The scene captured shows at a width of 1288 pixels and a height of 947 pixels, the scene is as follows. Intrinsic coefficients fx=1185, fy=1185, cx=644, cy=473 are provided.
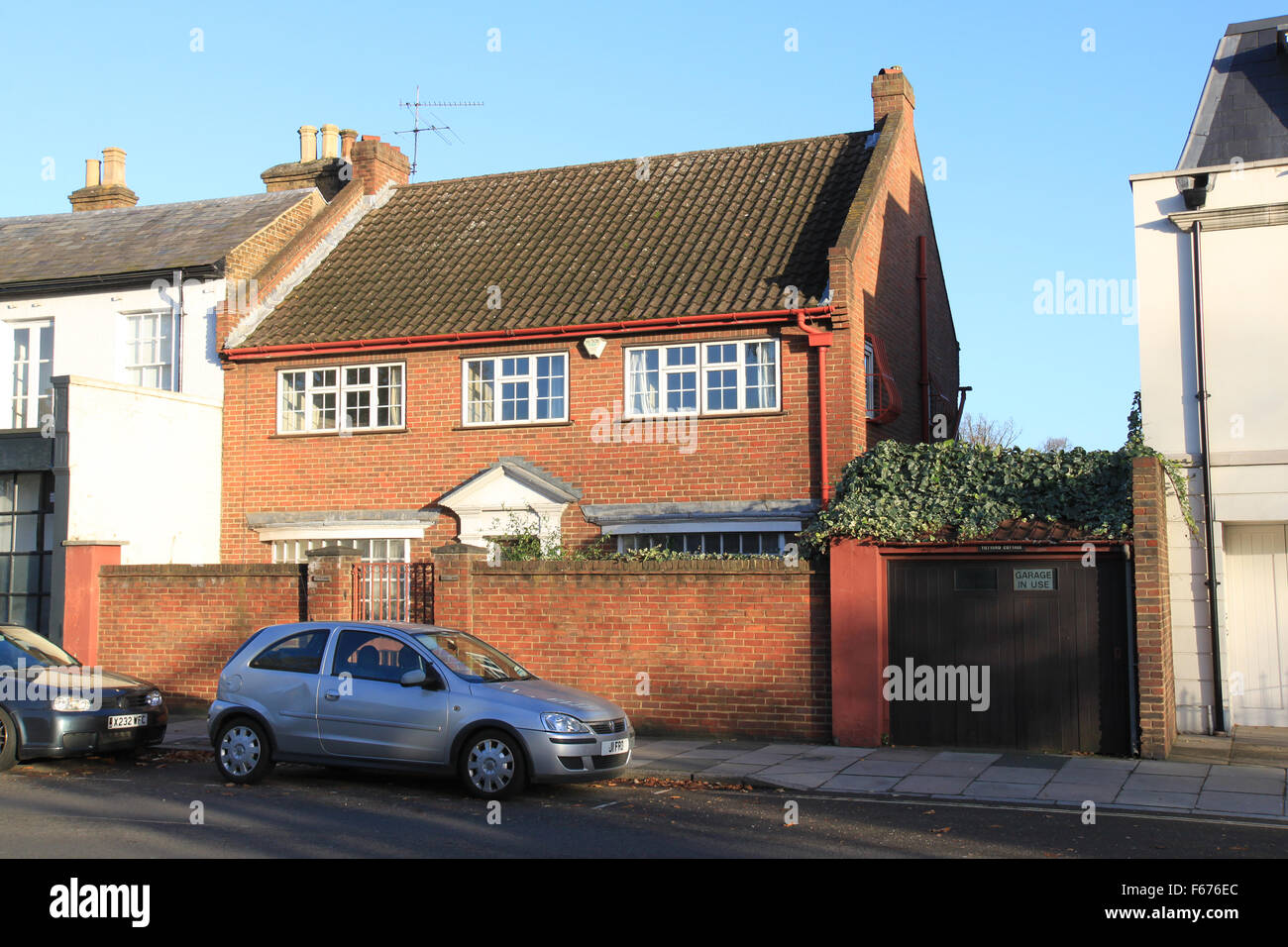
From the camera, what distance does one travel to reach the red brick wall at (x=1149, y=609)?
12.6m

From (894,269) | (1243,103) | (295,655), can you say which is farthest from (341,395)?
(1243,103)

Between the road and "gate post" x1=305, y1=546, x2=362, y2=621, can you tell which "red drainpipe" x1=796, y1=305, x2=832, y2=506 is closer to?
the road

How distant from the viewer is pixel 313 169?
24531 millimetres

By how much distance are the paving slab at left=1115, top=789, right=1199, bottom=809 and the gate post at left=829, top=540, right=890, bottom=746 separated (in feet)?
10.9

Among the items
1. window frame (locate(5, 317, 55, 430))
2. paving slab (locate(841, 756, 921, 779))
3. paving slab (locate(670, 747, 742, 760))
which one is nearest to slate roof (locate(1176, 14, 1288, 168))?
paving slab (locate(841, 756, 921, 779))

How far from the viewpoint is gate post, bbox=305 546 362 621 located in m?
15.7

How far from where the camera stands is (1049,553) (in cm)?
1335

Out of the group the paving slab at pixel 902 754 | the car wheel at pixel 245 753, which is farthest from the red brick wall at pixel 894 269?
the car wheel at pixel 245 753

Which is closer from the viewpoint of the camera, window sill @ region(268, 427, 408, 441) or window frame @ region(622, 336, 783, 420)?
window frame @ region(622, 336, 783, 420)

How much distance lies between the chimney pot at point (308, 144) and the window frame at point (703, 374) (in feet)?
35.8

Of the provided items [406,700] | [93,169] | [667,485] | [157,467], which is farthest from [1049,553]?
[93,169]

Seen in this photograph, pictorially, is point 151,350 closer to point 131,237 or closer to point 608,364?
point 131,237

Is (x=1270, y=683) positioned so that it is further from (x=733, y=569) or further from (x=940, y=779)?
(x=733, y=569)

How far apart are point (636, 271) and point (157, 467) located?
8.12m
